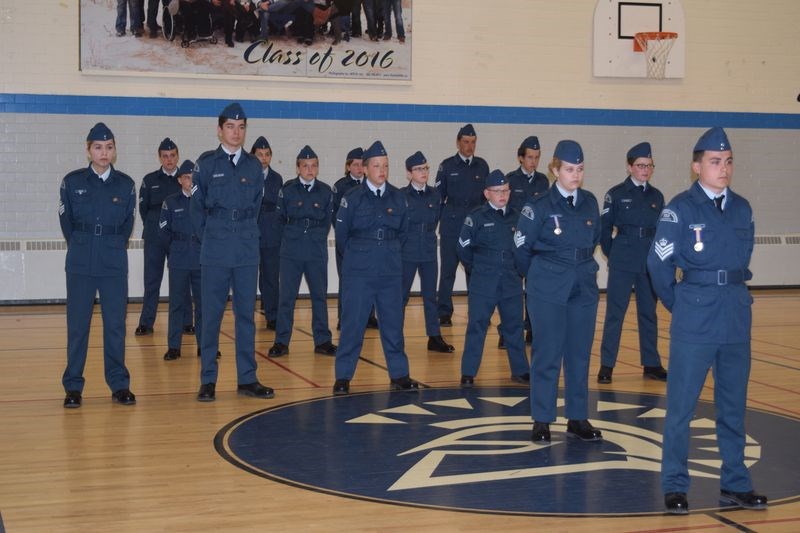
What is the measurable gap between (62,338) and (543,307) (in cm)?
698

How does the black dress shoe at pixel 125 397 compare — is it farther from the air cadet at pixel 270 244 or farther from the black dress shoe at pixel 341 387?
the air cadet at pixel 270 244

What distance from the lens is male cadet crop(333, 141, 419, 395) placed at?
8.77 metres

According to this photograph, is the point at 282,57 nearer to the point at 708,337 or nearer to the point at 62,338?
the point at 62,338

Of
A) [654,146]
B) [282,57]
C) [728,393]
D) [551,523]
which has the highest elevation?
[282,57]

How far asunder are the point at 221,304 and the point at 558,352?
3030mm

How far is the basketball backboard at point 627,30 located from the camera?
16.8 metres

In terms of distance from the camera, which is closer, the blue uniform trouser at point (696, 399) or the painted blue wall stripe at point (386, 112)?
the blue uniform trouser at point (696, 399)

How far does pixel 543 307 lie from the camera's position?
23.2ft

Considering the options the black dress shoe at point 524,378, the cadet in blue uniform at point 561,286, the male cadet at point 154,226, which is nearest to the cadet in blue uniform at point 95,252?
the cadet in blue uniform at point 561,286

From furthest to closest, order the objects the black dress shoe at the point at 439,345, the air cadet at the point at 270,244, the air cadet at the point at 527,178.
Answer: the air cadet at the point at 270,244 → the air cadet at the point at 527,178 → the black dress shoe at the point at 439,345

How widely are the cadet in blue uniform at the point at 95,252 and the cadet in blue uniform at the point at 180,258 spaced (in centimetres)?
217

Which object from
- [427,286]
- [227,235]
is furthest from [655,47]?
[227,235]

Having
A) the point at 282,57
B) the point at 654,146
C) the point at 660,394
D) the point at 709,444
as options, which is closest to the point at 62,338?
the point at 282,57

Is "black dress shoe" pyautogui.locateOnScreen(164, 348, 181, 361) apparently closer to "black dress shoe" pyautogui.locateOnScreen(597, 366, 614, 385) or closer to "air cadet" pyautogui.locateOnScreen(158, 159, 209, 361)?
"air cadet" pyautogui.locateOnScreen(158, 159, 209, 361)
